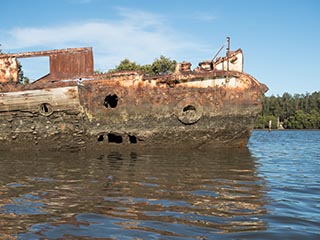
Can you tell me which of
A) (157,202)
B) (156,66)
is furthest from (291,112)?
(157,202)

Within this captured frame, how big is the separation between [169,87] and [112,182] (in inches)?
177

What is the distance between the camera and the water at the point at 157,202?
2.65 meters

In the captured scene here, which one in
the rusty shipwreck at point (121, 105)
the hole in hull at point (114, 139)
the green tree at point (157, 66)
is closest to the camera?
the rusty shipwreck at point (121, 105)

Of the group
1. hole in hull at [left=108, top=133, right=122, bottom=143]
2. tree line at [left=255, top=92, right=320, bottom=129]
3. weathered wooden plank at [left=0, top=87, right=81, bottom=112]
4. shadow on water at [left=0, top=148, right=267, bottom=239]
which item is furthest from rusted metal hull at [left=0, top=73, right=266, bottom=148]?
tree line at [left=255, top=92, right=320, bottom=129]

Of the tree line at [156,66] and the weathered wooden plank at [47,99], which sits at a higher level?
the tree line at [156,66]

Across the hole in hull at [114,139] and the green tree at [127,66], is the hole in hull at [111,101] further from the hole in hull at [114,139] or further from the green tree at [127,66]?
the green tree at [127,66]

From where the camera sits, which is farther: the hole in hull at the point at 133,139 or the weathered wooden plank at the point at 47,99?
the hole in hull at the point at 133,139

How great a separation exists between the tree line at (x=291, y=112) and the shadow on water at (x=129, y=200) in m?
62.0

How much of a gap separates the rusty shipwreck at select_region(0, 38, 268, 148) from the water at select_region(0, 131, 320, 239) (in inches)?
92.9

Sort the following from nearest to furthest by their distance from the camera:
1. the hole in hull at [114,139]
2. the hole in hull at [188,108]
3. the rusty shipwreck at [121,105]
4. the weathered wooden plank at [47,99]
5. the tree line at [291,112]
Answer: the weathered wooden plank at [47,99]
the rusty shipwreck at [121,105]
the hole in hull at [188,108]
the hole in hull at [114,139]
the tree line at [291,112]

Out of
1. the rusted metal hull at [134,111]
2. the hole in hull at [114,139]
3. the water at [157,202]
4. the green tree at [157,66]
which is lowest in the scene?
the water at [157,202]

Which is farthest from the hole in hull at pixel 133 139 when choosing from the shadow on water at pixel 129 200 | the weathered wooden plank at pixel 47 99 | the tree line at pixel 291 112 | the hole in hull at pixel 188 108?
the tree line at pixel 291 112

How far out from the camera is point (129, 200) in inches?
143

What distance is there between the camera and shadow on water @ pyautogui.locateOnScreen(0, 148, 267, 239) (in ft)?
8.79
